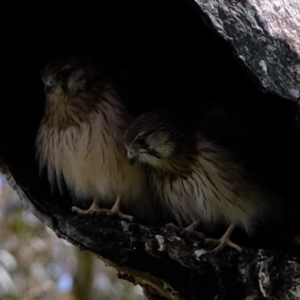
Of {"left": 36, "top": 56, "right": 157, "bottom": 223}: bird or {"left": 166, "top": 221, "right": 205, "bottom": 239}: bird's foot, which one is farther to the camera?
{"left": 36, "top": 56, "right": 157, "bottom": 223}: bird

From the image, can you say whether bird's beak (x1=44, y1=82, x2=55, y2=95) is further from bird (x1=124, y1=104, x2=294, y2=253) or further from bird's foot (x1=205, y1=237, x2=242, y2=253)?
bird's foot (x1=205, y1=237, x2=242, y2=253)

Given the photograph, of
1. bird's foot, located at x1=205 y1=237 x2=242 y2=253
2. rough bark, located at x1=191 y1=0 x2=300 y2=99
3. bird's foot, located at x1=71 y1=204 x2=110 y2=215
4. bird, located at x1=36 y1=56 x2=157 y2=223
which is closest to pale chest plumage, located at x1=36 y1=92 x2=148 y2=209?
bird, located at x1=36 y1=56 x2=157 y2=223

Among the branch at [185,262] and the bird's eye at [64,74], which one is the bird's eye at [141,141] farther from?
the bird's eye at [64,74]

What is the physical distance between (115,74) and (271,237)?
3.03ft

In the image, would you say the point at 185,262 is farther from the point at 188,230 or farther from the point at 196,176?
the point at 196,176

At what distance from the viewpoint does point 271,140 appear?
3.07 m

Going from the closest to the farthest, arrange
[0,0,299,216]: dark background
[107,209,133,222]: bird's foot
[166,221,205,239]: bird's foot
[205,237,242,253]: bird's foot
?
[205,237,242,253]: bird's foot, [166,221,205,239]: bird's foot, [107,209,133,222]: bird's foot, [0,0,299,216]: dark background

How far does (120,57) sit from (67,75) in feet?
1.40

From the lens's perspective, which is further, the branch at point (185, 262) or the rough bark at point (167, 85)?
the branch at point (185, 262)

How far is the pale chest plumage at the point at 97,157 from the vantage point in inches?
127

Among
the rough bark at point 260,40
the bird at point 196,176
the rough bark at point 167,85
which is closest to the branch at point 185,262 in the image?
the rough bark at point 167,85

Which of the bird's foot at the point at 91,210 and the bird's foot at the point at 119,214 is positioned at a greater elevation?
the bird's foot at the point at 91,210

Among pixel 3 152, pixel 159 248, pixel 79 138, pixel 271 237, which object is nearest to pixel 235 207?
pixel 271 237

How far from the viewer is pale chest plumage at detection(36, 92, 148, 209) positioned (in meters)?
3.24
